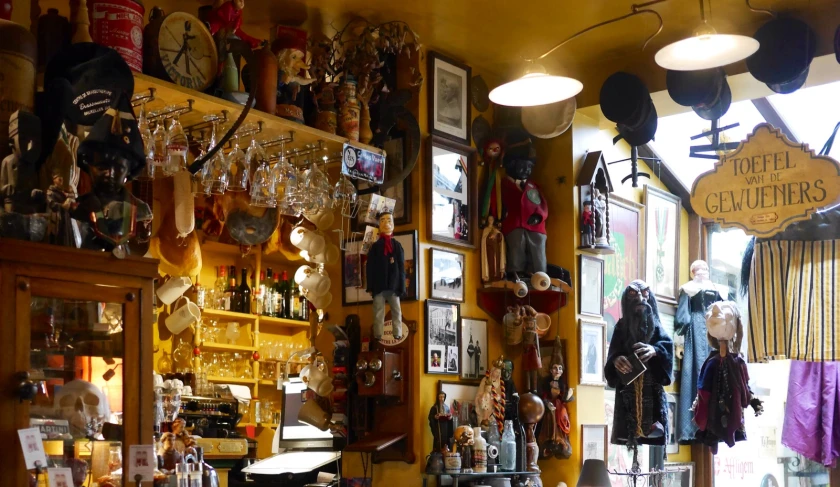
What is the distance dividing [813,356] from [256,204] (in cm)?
340

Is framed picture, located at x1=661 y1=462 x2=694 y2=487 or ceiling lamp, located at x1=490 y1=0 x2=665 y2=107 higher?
ceiling lamp, located at x1=490 y1=0 x2=665 y2=107

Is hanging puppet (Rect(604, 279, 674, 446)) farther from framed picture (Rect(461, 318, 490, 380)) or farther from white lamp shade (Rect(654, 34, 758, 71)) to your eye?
white lamp shade (Rect(654, 34, 758, 71))

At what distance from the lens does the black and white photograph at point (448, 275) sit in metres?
5.64

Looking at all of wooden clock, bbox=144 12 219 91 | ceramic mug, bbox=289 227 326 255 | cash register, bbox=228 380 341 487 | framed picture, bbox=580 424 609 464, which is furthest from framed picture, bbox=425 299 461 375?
wooden clock, bbox=144 12 219 91

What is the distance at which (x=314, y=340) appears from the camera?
20.3 ft

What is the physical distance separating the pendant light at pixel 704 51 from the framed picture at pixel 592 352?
222cm

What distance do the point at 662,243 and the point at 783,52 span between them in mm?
2512

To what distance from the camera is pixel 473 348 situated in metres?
5.82

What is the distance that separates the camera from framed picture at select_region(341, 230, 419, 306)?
18.1 feet

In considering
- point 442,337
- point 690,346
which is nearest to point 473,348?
point 442,337

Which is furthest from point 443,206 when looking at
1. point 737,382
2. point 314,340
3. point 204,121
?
point 737,382

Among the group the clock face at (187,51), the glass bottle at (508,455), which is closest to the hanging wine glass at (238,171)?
the clock face at (187,51)

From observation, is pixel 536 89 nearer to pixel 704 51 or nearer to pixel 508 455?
pixel 704 51

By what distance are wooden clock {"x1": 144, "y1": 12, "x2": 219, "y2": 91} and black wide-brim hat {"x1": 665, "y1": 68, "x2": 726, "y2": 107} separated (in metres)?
2.52
